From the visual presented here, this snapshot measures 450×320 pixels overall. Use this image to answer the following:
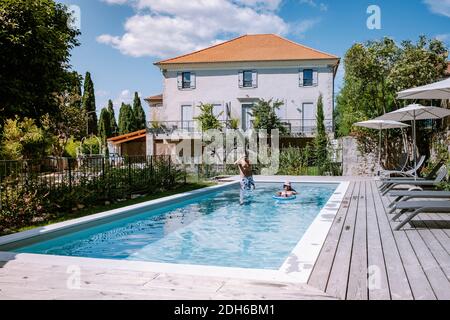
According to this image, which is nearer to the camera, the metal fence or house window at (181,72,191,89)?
the metal fence

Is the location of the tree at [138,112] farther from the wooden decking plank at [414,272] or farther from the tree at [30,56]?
the wooden decking plank at [414,272]

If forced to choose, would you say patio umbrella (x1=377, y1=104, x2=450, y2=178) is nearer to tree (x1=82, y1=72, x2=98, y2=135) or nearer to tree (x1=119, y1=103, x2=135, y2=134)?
tree (x1=82, y1=72, x2=98, y2=135)

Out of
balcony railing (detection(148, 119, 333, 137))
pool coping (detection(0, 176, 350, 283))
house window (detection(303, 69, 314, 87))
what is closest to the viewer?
pool coping (detection(0, 176, 350, 283))

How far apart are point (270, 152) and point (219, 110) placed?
11117 millimetres

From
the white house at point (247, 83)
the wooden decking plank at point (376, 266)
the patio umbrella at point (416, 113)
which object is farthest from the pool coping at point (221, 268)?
the white house at point (247, 83)

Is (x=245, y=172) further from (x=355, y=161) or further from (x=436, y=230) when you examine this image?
(x=355, y=161)

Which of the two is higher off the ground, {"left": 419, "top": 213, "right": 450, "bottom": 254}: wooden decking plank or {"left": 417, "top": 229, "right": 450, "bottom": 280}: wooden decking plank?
{"left": 419, "top": 213, "right": 450, "bottom": 254}: wooden decking plank

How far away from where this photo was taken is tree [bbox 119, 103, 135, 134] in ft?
164

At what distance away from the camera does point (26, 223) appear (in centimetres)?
886

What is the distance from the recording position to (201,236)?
943 cm

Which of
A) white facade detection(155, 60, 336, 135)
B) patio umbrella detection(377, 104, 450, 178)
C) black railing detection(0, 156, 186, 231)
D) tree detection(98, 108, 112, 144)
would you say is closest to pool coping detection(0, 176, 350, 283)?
black railing detection(0, 156, 186, 231)

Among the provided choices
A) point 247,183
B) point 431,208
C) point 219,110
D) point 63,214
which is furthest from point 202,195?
point 219,110

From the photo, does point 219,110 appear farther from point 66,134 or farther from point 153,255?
point 153,255

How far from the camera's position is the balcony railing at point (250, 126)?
30.9 m
